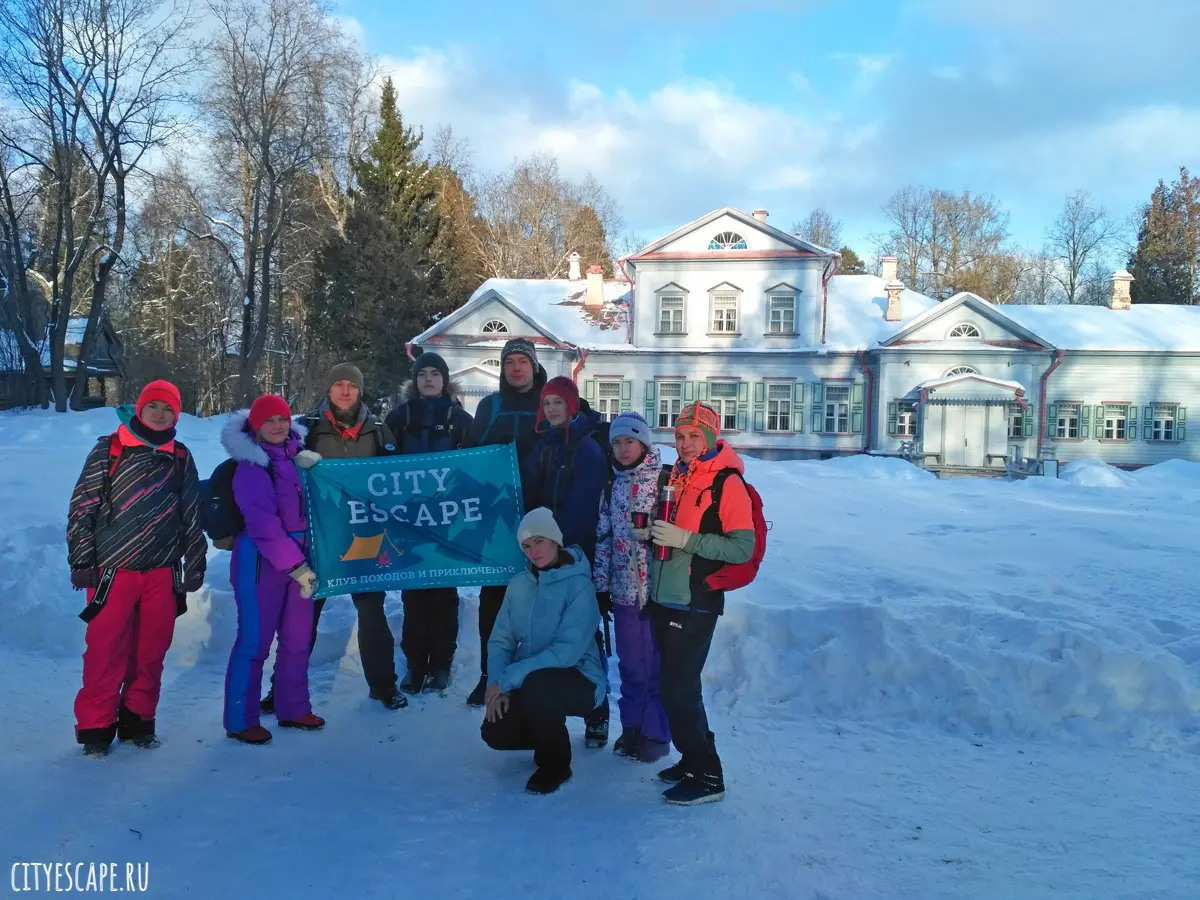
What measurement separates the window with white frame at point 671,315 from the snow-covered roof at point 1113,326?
10.6 m

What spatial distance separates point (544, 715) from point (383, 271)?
101 ft

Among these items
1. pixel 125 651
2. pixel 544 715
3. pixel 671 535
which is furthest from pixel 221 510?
pixel 671 535

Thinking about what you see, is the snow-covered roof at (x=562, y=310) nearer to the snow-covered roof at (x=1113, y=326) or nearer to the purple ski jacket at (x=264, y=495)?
the snow-covered roof at (x=1113, y=326)

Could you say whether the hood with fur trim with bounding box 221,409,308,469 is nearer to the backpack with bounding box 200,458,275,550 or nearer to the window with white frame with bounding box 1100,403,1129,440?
the backpack with bounding box 200,458,275,550

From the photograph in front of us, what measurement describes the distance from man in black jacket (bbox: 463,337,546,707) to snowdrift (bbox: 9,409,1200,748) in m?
0.62

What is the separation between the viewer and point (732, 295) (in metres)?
28.0

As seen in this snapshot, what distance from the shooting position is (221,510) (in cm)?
462

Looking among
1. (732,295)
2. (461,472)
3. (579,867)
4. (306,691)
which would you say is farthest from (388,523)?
(732,295)

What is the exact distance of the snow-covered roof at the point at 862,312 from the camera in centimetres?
2781

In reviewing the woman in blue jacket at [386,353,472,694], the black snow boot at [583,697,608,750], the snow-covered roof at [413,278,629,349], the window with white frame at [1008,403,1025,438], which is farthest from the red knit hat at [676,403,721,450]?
the window with white frame at [1008,403,1025,438]

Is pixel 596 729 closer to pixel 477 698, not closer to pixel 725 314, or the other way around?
pixel 477 698

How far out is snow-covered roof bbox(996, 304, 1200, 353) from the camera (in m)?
27.2

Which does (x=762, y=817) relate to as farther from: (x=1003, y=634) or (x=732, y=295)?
(x=732, y=295)

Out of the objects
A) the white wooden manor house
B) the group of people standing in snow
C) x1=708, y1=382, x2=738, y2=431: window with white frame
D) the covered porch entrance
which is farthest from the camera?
x1=708, y1=382, x2=738, y2=431: window with white frame
